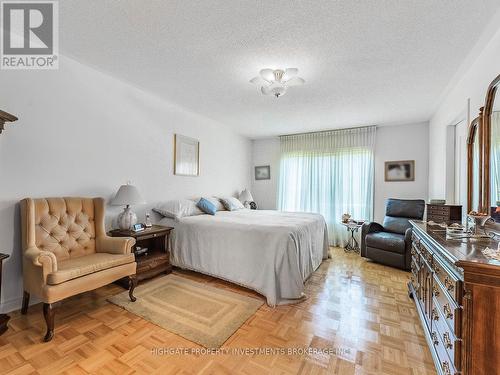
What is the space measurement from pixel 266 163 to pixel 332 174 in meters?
1.66

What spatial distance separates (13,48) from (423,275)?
4236mm

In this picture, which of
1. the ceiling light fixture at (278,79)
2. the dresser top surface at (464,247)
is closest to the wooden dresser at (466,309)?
the dresser top surface at (464,247)

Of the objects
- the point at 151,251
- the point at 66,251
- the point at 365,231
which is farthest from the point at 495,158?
the point at 66,251

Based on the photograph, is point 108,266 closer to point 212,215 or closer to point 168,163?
point 212,215

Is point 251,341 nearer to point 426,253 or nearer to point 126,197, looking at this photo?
point 426,253

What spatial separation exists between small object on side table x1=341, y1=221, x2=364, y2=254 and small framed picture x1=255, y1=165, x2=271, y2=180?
2.15 metres

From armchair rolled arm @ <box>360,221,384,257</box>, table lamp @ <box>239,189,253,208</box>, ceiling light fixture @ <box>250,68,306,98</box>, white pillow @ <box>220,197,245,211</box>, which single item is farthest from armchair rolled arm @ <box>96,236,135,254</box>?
armchair rolled arm @ <box>360,221,384,257</box>

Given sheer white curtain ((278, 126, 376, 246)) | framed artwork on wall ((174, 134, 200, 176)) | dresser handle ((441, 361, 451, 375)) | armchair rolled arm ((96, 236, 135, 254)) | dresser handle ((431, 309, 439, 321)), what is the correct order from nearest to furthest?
1. dresser handle ((441, 361, 451, 375))
2. dresser handle ((431, 309, 439, 321))
3. armchair rolled arm ((96, 236, 135, 254))
4. framed artwork on wall ((174, 134, 200, 176))
5. sheer white curtain ((278, 126, 376, 246))

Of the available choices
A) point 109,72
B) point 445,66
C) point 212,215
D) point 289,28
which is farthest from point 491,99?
point 109,72

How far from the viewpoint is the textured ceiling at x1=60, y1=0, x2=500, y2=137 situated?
1701 mm

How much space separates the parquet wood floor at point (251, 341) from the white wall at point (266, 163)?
131 inches

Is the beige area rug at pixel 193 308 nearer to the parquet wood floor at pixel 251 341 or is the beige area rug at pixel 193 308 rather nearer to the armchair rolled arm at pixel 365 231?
the parquet wood floor at pixel 251 341

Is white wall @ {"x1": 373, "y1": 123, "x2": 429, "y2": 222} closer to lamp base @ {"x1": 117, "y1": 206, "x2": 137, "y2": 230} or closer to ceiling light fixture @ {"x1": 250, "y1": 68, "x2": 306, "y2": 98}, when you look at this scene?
ceiling light fixture @ {"x1": 250, "y1": 68, "x2": 306, "y2": 98}

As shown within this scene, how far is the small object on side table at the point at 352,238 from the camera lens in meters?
4.33
